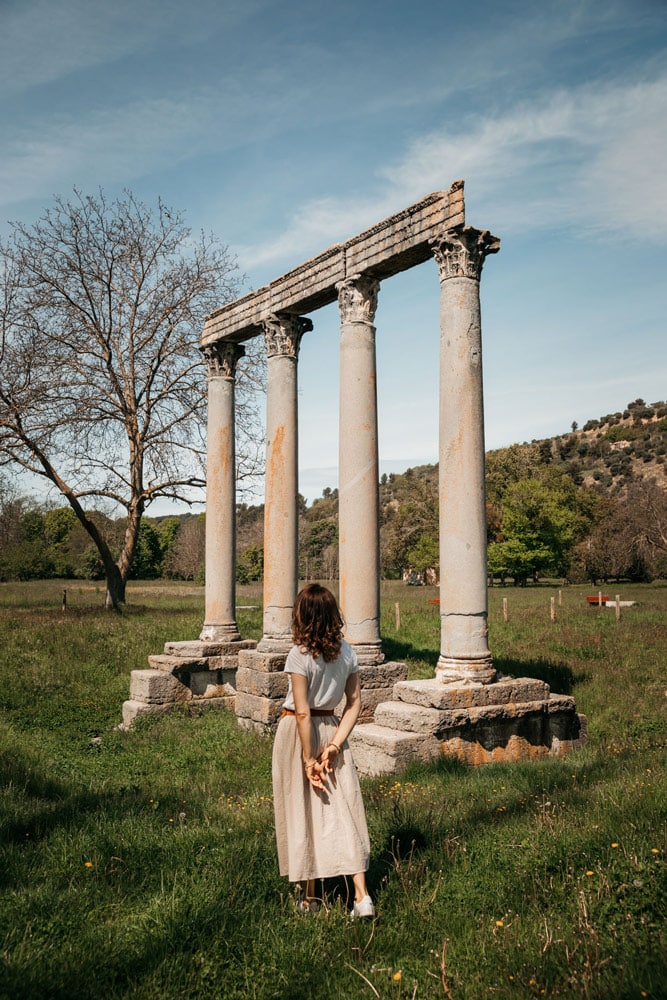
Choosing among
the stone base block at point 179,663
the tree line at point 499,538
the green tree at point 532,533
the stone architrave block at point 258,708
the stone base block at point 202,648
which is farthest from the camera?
the green tree at point 532,533

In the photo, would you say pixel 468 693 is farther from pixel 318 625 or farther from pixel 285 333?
pixel 285 333

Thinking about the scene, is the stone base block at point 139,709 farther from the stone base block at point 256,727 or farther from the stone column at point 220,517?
the stone column at point 220,517

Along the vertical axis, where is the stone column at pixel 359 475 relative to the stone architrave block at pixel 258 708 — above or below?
above

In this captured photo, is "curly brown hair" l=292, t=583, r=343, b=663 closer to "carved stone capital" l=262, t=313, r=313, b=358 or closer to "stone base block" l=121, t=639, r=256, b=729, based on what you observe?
"stone base block" l=121, t=639, r=256, b=729

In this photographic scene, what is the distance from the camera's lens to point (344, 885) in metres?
4.98

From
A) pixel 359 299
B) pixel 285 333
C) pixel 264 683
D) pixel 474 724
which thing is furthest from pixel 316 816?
pixel 285 333

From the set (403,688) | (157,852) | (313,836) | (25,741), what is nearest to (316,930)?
(313,836)

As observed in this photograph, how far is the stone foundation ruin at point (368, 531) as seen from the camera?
28.3 ft

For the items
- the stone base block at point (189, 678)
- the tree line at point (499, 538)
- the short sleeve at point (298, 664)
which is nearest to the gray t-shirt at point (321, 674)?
the short sleeve at point (298, 664)

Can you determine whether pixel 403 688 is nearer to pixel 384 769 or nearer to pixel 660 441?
pixel 384 769

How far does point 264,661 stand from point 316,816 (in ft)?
22.5

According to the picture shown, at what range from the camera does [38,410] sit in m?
19.6

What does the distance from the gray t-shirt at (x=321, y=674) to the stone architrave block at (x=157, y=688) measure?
814 cm

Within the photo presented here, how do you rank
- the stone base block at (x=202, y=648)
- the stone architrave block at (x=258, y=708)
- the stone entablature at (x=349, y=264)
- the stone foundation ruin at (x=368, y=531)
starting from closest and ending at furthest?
1. the stone foundation ruin at (x=368, y=531)
2. the stone entablature at (x=349, y=264)
3. the stone architrave block at (x=258, y=708)
4. the stone base block at (x=202, y=648)
